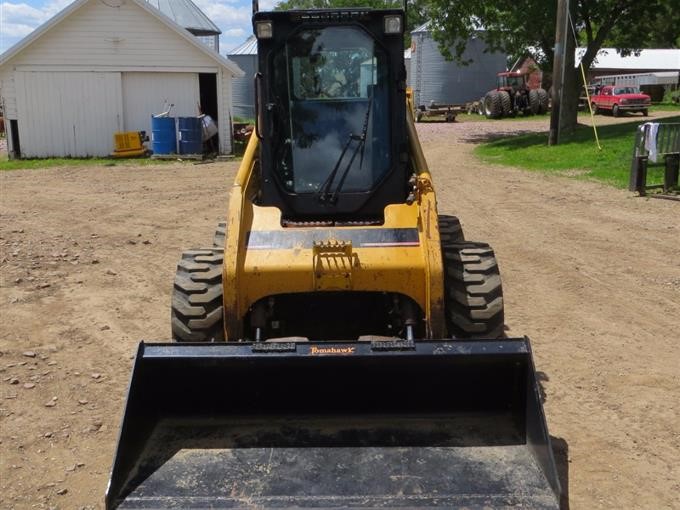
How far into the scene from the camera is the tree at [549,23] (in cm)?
2445

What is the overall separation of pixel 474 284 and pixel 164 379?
209 centimetres

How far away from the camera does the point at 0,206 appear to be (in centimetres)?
1499

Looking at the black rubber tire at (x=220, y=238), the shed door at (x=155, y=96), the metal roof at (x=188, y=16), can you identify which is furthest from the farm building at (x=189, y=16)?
the black rubber tire at (x=220, y=238)

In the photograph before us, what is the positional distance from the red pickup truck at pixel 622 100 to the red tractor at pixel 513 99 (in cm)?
314

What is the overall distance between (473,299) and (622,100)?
36947 millimetres

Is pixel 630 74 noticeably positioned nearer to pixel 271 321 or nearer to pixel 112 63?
pixel 112 63

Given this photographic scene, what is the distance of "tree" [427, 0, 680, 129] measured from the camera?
24.5 metres

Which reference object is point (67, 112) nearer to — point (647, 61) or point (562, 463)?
point (562, 463)

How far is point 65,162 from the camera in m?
23.8

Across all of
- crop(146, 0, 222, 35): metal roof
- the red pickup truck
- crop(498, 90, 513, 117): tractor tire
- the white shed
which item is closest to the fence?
the white shed

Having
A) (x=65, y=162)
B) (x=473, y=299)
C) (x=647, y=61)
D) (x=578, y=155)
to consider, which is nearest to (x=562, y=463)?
(x=473, y=299)

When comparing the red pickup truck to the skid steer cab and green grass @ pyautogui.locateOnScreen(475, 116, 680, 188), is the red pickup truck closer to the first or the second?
green grass @ pyautogui.locateOnScreen(475, 116, 680, 188)

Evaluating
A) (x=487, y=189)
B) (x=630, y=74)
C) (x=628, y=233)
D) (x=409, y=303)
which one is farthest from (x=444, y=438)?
(x=630, y=74)

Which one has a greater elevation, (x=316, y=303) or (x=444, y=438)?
(x=316, y=303)
